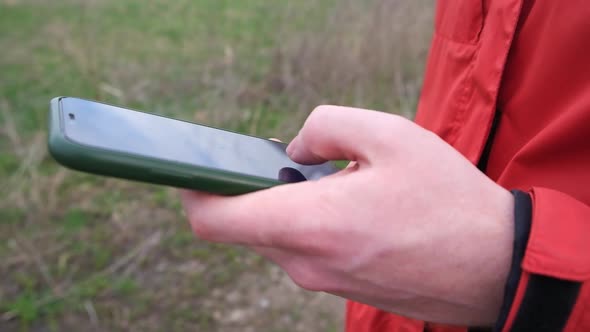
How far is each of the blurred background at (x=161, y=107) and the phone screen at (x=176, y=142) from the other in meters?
1.28

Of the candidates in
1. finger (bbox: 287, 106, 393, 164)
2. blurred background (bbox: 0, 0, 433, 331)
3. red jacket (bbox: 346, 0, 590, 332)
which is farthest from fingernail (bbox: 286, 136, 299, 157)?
blurred background (bbox: 0, 0, 433, 331)

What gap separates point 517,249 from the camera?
1.75 ft

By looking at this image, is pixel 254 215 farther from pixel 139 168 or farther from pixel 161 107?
pixel 161 107

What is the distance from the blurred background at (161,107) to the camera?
1.96 metres

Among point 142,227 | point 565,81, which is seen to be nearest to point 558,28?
point 565,81

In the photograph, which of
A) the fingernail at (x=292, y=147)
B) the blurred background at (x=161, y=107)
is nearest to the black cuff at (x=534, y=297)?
the fingernail at (x=292, y=147)

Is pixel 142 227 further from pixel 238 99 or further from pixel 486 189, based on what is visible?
pixel 486 189

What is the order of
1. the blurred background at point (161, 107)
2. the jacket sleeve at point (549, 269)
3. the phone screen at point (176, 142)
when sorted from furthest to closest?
the blurred background at point (161, 107) → the phone screen at point (176, 142) → the jacket sleeve at point (549, 269)

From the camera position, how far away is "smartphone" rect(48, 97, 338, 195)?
23.9 inches

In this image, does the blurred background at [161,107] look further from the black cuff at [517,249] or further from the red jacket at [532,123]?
the black cuff at [517,249]

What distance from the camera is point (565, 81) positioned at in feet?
2.03

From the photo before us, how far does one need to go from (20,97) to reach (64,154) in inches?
126

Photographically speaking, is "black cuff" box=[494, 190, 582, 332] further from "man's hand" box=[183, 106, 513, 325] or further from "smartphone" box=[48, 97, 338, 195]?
"smartphone" box=[48, 97, 338, 195]

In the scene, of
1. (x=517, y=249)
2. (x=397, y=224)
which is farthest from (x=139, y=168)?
(x=517, y=249)
